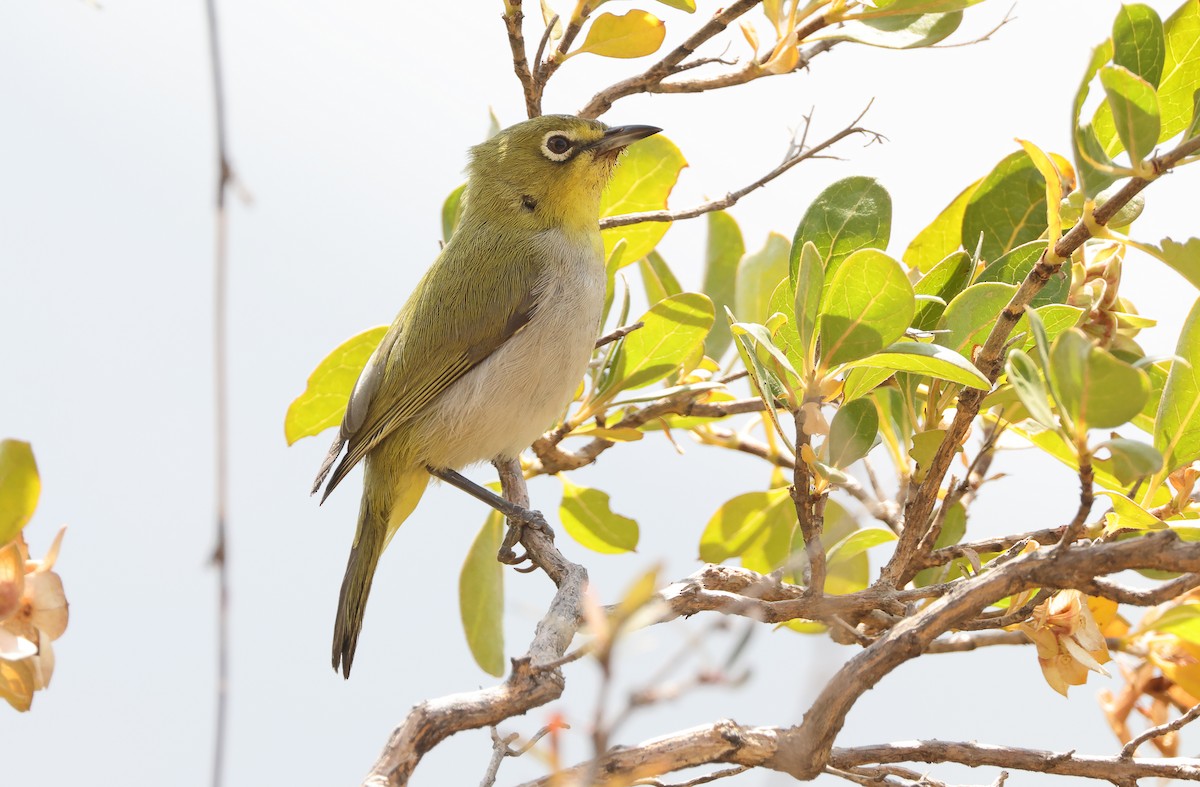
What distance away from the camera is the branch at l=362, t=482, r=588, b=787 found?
4.78 ft

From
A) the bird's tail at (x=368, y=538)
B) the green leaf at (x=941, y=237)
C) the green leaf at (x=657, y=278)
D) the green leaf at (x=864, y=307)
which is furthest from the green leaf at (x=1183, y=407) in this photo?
the bird's tail at (x=368, y=538)

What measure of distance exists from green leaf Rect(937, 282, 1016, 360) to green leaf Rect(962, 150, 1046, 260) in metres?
0.39

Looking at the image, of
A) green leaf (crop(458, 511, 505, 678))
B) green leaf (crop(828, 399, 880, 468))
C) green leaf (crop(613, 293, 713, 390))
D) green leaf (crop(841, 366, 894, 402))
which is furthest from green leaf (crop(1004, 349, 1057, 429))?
green leaf (crop(458, 511, 505, 678))

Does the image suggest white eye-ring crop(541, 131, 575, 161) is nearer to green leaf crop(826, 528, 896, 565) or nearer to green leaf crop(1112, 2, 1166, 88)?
green leaf crop(826, 528, 896, 565)

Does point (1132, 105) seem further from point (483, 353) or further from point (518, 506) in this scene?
point (483, 353)

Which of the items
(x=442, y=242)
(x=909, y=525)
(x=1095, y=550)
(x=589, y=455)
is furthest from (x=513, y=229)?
(x=1095, y=550)

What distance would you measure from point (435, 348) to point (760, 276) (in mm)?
1187

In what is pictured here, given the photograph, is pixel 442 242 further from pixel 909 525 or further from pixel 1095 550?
pixel 1095 550

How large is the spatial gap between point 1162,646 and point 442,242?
247 cm

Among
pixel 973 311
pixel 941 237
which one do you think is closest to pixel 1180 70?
pixel 973 311

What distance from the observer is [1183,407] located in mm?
1916

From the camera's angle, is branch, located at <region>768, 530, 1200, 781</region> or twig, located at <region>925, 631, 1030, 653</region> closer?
branch, located at <region>768, 530, 1200, 781</region>

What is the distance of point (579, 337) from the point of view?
10.6 feet

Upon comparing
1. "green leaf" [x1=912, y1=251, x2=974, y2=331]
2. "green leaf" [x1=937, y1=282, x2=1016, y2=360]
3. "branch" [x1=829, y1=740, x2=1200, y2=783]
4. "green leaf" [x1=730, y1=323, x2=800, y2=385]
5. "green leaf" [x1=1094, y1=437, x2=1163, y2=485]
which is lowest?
"branch" [x1=829, y1=740, x2=1200, y2=783]
